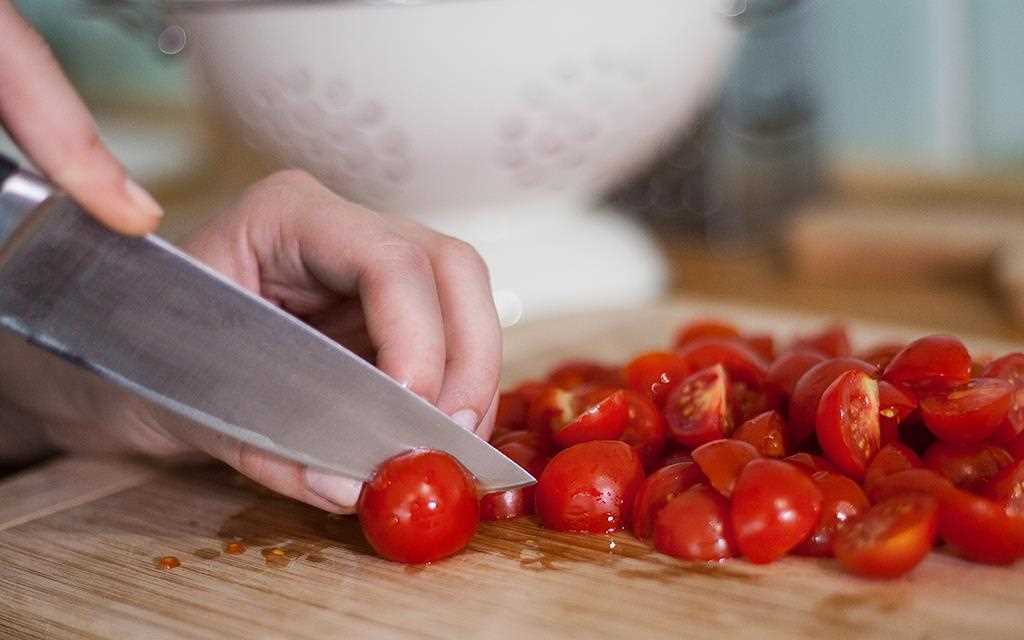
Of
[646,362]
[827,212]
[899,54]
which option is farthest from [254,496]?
[899,54]

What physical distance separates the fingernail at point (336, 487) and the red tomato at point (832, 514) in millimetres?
359

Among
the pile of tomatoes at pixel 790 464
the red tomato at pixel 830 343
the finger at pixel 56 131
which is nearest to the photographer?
the finger at pixel 56 131

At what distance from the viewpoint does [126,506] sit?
4.00 feet

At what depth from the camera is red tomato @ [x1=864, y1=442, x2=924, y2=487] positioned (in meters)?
1.01

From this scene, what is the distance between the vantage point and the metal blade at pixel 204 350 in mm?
933

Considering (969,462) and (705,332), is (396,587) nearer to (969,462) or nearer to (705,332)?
(969,462)

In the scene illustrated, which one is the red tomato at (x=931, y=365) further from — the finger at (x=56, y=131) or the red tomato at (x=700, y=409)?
the finger at (x=56, y=131)

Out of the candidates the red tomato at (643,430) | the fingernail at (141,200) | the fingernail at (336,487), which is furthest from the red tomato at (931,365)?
the fingernail at (141,200)

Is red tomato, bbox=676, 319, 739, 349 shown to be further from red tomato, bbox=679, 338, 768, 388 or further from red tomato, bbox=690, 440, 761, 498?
red tomato, bbox=690, 440, 761, 498

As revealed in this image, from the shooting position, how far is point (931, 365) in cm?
106

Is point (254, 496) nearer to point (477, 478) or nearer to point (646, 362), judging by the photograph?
point (477, 478)

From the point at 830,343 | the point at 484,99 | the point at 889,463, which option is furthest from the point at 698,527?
the point at 484,99

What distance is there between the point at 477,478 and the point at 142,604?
284 mm

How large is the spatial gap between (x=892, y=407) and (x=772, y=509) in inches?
6.6
